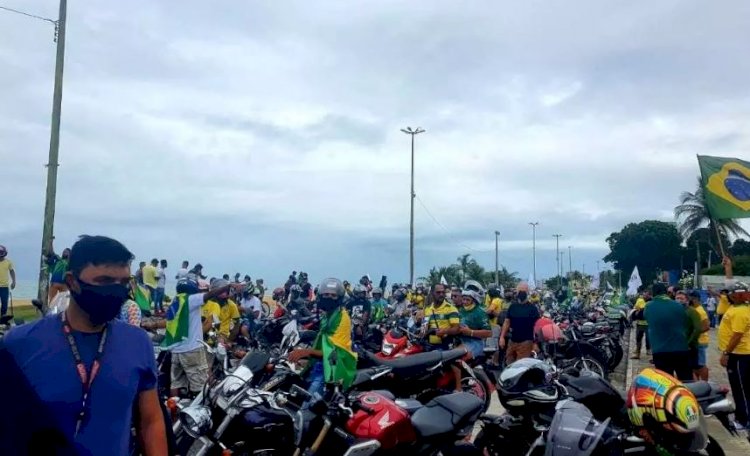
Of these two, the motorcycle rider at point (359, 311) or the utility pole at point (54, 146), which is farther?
the motorcycle rider at point (359, 311)

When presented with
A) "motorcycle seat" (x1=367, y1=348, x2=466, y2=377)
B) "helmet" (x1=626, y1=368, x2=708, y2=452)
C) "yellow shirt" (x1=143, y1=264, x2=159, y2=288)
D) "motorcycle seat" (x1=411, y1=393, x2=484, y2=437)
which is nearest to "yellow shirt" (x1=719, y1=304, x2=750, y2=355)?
"motorcycle seat" (x1=367, y1=348, x2=466, y2=377)

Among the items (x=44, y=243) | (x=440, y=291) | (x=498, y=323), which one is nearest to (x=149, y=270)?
(x=44, y=243)

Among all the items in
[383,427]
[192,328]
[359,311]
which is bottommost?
[383,427]

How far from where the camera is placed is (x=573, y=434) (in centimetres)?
489

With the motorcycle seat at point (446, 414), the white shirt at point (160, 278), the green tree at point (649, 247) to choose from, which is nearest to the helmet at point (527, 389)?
the motorcycle seat at point (446, 414)

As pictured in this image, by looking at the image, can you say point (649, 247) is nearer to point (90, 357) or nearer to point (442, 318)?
point (442, 318)

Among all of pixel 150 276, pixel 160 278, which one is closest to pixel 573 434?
pixel 150 276

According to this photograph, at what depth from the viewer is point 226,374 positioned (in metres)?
5.44

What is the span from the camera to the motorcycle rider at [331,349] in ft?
20.7

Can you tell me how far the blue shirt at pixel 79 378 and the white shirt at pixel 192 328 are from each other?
18.2ft

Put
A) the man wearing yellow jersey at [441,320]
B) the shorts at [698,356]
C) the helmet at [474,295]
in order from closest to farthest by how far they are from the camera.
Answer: the shorts at [698,356]
the man wearing yellow jersey at [441,320]
the helmet at [474,295]

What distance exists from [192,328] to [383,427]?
3.84m

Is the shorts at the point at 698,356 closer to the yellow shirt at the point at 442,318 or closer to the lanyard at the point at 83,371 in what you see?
the yellow shirt at the point at 442,318

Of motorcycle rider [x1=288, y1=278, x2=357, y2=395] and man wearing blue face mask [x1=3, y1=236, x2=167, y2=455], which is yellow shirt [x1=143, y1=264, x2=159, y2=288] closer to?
motorcycle rider [x1=288, y1=278, x2=357, y2=395]
